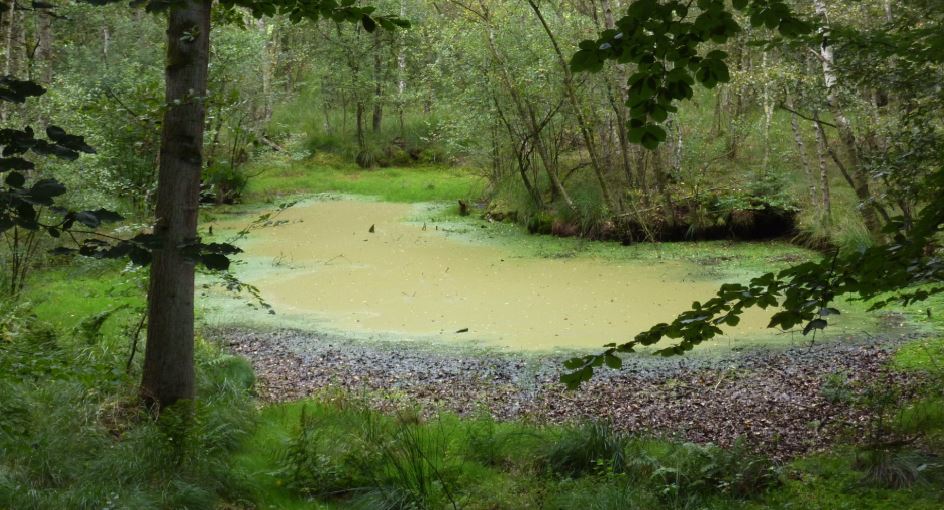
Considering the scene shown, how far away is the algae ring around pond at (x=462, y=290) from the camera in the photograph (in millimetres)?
7711

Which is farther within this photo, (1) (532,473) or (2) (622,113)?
(2) (622,113)

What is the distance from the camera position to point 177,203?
3.36 metres

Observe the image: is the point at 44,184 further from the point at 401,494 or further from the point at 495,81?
the point at 495,81

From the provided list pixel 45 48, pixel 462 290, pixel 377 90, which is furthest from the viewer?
pixel 377 90

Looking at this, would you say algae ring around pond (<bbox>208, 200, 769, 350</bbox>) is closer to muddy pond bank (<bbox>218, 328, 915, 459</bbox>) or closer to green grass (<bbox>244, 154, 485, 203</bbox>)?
muddy pond bank (<bbox>218, 328, 915, 459</bbox>)

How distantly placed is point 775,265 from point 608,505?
7.64 metres

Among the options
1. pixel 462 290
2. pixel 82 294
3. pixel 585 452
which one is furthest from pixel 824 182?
pixel 82 294

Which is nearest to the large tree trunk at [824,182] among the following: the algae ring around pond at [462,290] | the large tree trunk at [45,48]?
the algae ring around pond at [462,290]

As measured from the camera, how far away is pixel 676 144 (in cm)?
1312

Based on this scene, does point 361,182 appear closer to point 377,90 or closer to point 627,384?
point 377,90

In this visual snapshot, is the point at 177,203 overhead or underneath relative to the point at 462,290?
overhead

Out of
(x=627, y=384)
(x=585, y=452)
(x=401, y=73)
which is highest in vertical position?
(x=401, y=73)

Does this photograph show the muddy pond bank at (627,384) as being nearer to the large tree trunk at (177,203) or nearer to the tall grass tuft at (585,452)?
the tall grass tuft at (585,452)

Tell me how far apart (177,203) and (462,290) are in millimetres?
→ 6054
